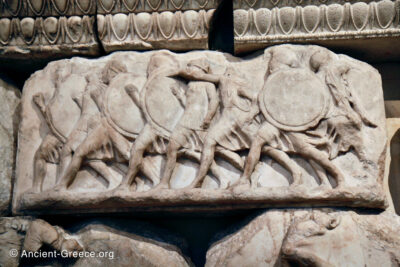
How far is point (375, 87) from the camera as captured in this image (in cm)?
385

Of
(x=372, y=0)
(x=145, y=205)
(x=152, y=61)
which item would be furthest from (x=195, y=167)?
(x=372, y=0)

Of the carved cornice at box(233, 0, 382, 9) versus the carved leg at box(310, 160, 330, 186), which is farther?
the carved cornice at box(233, 0, 382, 9)

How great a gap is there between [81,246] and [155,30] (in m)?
1.36

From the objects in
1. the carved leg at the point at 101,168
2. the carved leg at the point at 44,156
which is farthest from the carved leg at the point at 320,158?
the carved leg at the point at 44,156

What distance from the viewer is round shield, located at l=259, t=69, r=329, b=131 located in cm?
372

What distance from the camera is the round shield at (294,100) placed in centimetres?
372

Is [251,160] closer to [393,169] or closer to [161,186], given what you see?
[161,186]

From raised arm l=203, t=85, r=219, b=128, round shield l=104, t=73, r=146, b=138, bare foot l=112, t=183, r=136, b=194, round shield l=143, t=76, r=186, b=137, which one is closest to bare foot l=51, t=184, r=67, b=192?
bare foot l=112, t=183, r=136, b=194

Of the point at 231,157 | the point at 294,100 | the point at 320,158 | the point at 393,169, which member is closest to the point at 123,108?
the point at 231,157

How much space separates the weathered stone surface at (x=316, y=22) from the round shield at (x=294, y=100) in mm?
259

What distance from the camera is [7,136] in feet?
13.9

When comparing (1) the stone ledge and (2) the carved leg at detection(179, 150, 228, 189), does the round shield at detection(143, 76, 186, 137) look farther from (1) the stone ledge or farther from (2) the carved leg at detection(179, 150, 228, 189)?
(1) the stone ledge

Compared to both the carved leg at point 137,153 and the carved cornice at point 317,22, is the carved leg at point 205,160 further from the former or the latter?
the carved cornice at point 317,22

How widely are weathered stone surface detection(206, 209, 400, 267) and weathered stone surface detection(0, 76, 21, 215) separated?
1.38 meters
